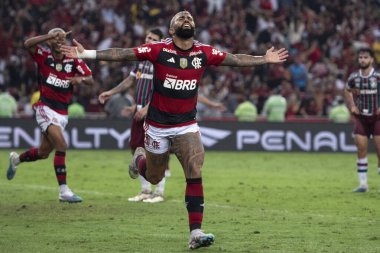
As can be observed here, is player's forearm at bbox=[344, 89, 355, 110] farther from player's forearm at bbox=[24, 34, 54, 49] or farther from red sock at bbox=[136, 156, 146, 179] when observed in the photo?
player's forearm at bbox=[24, 34, 54, 49]

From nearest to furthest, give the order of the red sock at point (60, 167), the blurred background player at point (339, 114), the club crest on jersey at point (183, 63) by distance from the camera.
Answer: the club crest on jersey at point (183, 63)
the red sock at point (60, 167)
the blurred background player at point (339, 114)

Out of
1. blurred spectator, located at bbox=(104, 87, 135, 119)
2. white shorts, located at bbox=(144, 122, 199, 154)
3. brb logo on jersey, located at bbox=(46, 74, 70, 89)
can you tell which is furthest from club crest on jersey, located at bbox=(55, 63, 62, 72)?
blurred spectator, located at bbox=(104, 87, 135, 119)

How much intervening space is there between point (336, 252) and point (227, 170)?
38.4 ft

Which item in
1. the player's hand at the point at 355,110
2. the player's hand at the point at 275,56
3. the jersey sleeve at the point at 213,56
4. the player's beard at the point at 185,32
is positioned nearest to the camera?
the player's beard at the point at 185,32

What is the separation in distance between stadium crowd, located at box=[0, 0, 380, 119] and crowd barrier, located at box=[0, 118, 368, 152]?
142cm

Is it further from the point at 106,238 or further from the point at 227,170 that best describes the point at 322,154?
the point at 106,238

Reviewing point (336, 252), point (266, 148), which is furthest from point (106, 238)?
point (266, 148)

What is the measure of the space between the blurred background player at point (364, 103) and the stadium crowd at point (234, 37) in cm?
1166

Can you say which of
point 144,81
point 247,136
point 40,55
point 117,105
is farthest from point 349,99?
point 117,105

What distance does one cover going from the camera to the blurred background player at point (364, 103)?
1670cm

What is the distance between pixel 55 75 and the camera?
15008 millimetres

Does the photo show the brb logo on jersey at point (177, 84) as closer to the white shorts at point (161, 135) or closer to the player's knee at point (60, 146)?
the white shorts at point (161, 135)

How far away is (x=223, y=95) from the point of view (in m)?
29.5

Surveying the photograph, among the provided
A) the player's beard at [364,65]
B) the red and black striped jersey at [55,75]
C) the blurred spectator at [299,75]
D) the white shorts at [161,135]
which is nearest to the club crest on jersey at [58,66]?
the red and black striped jersey at [55,75]
